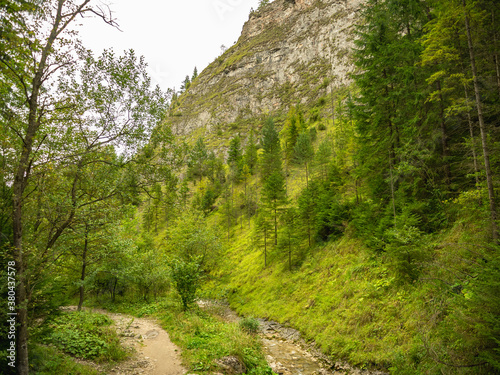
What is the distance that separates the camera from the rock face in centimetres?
8406

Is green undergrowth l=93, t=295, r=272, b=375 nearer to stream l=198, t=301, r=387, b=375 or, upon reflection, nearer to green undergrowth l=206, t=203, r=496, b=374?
stream l=198, t=301, r=387, b=375

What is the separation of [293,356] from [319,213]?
11.0 m

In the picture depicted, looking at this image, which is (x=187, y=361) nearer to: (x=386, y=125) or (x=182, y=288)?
(x=182, y=288)

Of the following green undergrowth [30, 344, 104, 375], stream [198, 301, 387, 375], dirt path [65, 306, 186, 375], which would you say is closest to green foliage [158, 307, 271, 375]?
dirt path [65, 306, 186, 375]

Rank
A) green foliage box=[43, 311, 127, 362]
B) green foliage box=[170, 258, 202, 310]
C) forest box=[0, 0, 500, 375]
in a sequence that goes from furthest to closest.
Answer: green foliage box=[170, 258, 202, 310] → green foliage box=[43, 311, 127, 362] → forest box=[0, 0, 500, 375]

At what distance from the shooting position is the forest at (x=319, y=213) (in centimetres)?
604

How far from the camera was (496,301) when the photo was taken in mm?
5477

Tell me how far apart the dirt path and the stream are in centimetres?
461

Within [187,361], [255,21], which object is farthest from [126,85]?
[255,21]

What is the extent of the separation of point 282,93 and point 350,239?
290 ft

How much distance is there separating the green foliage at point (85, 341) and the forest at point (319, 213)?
0.24ft

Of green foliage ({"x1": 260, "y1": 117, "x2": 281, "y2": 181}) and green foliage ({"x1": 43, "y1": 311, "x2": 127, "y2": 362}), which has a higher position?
green foliage ({"x1": 260, "y1": 117, "x2": 281, "y2": 181})

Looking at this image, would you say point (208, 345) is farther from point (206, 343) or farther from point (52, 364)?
point (52, 364)

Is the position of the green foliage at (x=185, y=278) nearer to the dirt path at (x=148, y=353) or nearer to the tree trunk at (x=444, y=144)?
the dirt path at (x=148, y=353)
